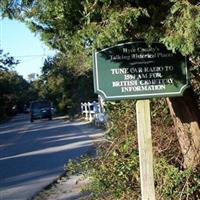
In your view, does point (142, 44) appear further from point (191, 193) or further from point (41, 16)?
point (191, 193)

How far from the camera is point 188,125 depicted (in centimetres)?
674

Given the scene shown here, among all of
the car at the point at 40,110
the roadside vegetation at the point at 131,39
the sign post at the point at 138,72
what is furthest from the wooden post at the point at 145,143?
the car at the point at 40,110

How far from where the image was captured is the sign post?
579 centimetres

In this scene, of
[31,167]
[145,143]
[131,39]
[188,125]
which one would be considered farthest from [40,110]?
[131,39]

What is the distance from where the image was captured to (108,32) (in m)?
5.14

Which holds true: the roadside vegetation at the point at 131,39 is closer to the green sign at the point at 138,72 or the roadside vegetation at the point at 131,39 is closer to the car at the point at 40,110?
the green sign at the point at 138,72

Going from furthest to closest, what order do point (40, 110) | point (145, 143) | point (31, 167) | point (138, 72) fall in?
1. point (40, 110)
2. point (31, 167)
3. point (145, 143)
4. point (138, 72)

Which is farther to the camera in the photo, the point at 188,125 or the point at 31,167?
the point at 31,167

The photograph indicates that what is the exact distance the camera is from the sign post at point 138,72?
19.0ft

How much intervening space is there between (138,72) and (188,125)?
4.15 ft

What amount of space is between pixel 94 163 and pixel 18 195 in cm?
312

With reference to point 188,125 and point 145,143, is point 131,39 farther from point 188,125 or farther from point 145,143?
point 188,125

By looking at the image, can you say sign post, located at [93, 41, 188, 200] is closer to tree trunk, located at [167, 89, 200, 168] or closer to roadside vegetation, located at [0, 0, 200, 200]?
roadside vegetation, located at [0, 0, 200, 200]

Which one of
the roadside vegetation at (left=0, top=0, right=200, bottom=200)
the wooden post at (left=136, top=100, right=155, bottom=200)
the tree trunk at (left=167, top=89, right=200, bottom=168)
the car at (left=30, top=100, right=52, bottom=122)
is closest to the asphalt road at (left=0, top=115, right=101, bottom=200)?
the roadside vegetation at (left=0, top=0, right=200, bottom=200)
